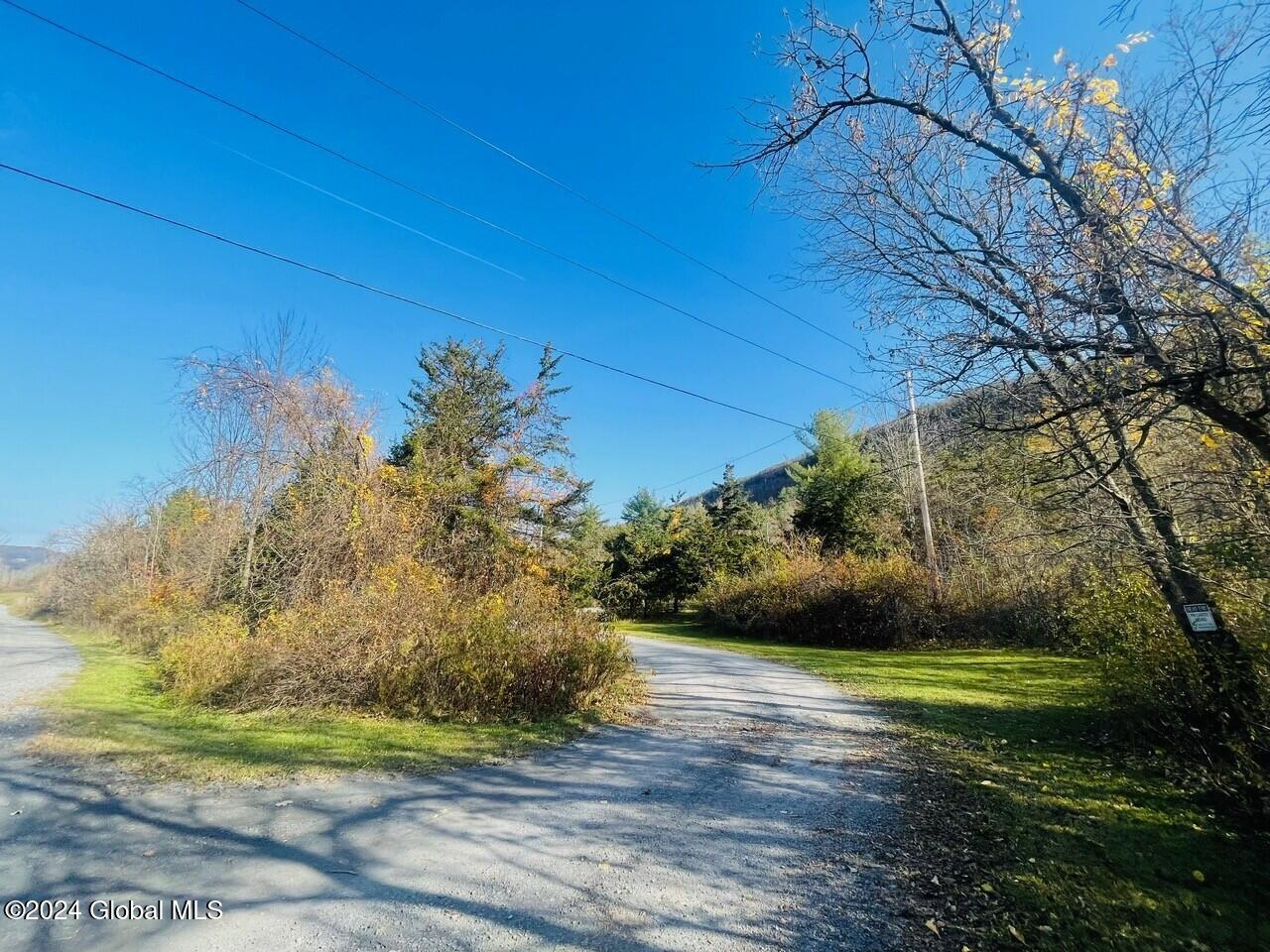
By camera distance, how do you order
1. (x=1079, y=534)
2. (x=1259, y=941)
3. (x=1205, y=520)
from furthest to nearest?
1. (x=1079, y=534)
2. (x=1205, y=520)
3. (x=1259, y=941)

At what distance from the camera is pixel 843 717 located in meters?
7.61

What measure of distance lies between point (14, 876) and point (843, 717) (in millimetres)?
7965

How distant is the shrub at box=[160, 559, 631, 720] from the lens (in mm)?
7328

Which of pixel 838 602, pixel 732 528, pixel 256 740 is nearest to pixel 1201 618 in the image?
pixel 256 740

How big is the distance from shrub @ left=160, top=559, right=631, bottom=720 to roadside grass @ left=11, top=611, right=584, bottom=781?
32 cm

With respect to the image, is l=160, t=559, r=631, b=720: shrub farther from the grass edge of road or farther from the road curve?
the road curve

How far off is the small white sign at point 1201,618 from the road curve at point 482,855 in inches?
117

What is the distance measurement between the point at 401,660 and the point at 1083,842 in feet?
23.8

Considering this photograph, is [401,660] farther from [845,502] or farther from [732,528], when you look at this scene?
[732,528]

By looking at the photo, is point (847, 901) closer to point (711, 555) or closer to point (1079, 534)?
point (1079, 534)

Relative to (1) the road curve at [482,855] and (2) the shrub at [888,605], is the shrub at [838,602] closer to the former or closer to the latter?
(2) the shrub at [888,605]

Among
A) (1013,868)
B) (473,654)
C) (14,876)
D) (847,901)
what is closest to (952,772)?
(1013,868)

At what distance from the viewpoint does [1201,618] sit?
15.4 feet

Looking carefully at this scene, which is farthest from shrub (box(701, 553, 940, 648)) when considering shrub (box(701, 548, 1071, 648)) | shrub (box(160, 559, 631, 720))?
shrub (box(160, 559, 631, 720))
